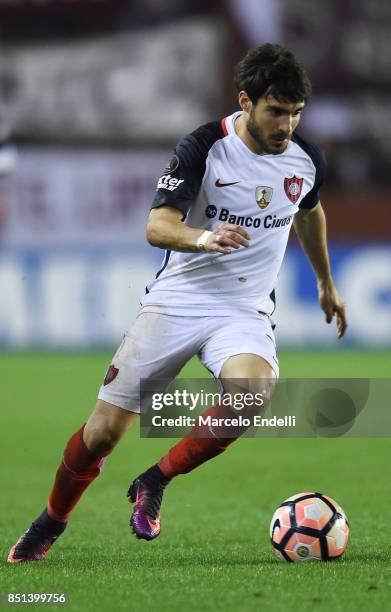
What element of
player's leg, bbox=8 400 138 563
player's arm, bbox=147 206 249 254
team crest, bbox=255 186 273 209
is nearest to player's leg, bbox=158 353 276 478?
player's leg, bbox=8 400 138 563

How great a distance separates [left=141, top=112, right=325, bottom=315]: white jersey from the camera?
18.1ft

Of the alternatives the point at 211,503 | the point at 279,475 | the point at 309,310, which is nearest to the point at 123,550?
the point at 211,503

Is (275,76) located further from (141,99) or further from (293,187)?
(141,99)

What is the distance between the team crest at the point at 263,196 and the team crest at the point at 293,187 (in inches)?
3.6

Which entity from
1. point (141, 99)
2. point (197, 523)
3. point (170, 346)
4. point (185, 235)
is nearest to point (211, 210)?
point (185, 235)

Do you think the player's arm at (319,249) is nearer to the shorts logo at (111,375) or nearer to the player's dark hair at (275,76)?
the player's dark hair at (275,76)

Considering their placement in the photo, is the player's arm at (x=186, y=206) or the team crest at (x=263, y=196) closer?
the player's arm at (x=186, y=206)

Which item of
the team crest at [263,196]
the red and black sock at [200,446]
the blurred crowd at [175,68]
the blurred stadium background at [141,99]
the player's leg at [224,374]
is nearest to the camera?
the player's leg at [224,374]

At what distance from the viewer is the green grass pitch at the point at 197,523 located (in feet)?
15.3

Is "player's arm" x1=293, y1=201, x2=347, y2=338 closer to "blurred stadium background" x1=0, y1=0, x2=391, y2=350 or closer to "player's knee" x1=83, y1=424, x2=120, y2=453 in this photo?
"player's knee" x1=83, y1=424, x2=120, y2=453

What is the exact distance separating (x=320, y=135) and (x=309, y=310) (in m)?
5.10

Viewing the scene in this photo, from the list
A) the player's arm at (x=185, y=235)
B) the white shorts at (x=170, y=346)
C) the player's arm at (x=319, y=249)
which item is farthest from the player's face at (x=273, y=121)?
the white shorts at (x=170, y=346)

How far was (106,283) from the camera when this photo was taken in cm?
1725

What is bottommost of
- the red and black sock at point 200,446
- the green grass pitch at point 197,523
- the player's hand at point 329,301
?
the green grass pitch at point 197,523
